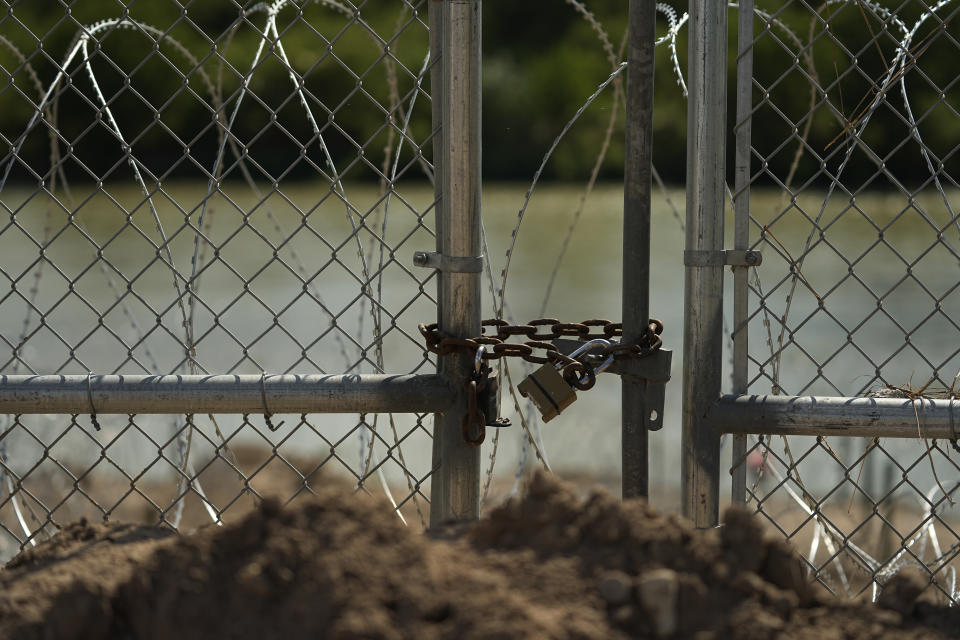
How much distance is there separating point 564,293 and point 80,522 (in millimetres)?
7981

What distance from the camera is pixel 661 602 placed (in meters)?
1.08

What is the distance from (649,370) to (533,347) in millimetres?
213

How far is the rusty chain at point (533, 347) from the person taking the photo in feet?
4.93

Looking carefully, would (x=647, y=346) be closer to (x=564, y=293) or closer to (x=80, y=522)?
(x=80, y=522)

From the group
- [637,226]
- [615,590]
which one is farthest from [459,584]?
[637,226]

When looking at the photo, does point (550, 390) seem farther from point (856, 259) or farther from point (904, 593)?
point (856, 259)

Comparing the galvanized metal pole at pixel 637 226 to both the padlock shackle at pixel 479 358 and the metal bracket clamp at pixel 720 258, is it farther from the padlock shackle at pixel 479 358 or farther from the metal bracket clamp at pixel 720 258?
the padlock shackle at pixel 479 358

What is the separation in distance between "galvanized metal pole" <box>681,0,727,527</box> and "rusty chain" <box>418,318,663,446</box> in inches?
3.2

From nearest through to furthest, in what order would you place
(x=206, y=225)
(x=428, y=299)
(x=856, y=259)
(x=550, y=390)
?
(x=550, y=390), (x=856, y=259), (x=206, y=225), (x=428, y=299)

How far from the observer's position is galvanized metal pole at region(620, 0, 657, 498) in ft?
5.03

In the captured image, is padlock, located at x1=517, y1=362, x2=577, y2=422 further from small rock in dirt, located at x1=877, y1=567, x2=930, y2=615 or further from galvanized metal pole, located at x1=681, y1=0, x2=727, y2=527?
small rock in dirt, located at x1=877, y1=567, x2=930, y2=615

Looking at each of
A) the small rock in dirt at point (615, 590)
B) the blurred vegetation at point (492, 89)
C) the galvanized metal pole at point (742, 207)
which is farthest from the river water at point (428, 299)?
the small rock in dirt at point (615, 590)

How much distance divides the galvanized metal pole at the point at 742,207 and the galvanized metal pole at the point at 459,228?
43 cm

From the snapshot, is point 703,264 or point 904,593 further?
point 703,264
